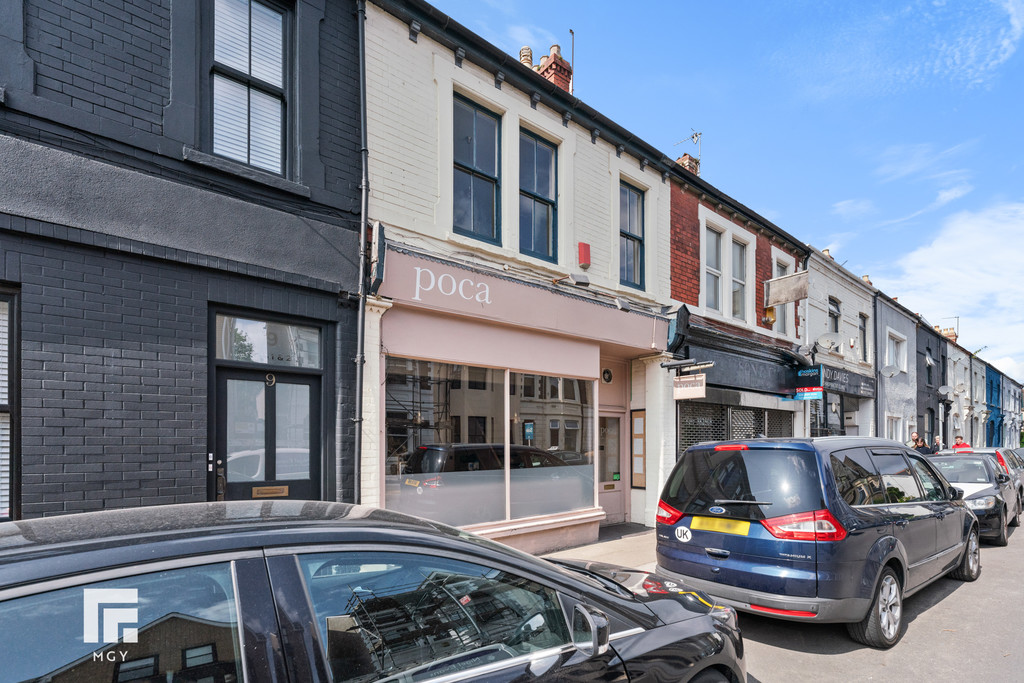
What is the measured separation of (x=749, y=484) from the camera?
496 centimetres

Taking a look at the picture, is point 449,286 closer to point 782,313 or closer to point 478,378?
point 478,378

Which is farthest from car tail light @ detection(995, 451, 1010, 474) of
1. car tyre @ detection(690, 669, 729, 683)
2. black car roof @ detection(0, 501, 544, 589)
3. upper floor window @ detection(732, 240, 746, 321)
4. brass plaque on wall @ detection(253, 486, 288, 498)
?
black car roof @ detection(0, 501, 544, 589)

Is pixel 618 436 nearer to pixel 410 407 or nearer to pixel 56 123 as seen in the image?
pixel 410 407

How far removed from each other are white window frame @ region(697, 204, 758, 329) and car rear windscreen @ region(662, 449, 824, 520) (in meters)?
6.76

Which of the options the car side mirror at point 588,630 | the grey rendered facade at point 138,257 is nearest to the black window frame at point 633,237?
the grey rendered facade at point 138,257

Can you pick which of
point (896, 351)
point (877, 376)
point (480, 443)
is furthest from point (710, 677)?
point (896, 351)

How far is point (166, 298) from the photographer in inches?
197

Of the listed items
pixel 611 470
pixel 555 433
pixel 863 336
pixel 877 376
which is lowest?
pixel 611 470

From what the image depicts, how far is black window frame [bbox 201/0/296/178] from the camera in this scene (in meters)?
5.49

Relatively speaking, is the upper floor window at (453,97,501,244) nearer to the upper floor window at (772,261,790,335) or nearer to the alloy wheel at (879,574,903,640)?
the alloy wheel at (879,574,903,640)

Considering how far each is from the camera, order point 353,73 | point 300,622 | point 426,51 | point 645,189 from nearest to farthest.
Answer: point 300,622 < point 353,73 < point 426,51 < point 645,189

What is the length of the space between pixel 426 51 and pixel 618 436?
7.17m

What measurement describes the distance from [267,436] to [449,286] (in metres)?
2.66

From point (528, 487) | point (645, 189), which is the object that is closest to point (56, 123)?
point (528, 487)
